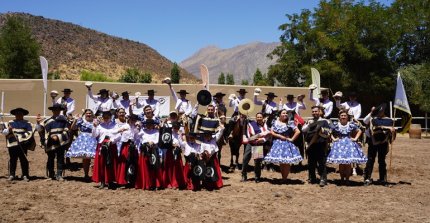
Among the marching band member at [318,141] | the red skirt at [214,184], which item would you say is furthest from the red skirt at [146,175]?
the marching band member at [318,141]

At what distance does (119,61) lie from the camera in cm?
6856

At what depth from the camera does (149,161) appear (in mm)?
9383

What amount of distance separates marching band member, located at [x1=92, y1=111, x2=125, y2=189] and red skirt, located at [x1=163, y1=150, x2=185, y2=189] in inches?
39.1

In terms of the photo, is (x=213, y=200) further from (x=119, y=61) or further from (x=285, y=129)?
(x=119, y=61)

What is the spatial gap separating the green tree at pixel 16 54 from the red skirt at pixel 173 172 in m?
31.3

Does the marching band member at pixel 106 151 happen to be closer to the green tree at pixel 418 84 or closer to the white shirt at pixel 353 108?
the white shirt at pixel 353 108

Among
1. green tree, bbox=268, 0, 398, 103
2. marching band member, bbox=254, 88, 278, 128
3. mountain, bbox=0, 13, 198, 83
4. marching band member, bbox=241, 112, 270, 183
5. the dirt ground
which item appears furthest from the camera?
mountain, bbox=0, 13, 198, 83

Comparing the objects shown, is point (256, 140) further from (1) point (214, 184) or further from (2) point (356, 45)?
(2) point (356, 45)

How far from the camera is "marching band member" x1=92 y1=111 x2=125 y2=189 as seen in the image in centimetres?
932

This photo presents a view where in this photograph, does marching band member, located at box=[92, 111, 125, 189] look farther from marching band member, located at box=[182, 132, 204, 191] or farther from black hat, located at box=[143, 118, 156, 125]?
marching band member, located at box=[182, 132, 204, 191]

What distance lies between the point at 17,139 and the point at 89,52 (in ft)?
196

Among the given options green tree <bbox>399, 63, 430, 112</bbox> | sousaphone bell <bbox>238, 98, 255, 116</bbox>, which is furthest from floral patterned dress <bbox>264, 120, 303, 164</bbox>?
green tree <bbox>399, 63, 430, 112</bbox>

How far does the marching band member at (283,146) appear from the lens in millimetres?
9883

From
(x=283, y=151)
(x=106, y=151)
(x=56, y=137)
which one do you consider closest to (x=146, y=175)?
(x=106, y=151)
